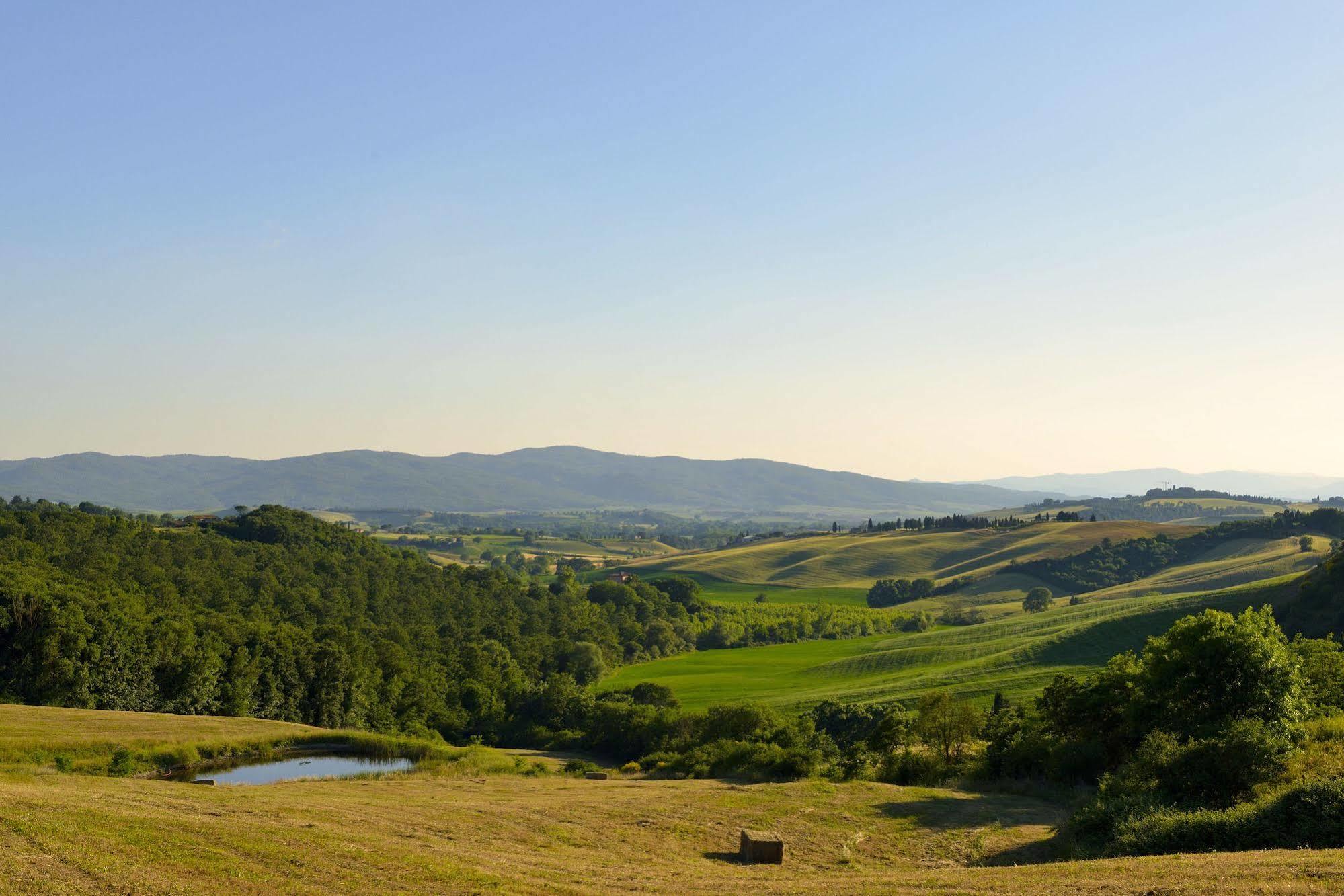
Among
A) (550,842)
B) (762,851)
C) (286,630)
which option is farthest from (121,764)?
(286,630)

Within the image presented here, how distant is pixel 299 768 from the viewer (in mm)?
70750

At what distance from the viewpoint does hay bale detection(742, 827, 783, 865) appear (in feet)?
117

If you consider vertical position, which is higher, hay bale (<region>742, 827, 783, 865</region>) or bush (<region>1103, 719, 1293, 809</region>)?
bush (<region>1103, 719, 1293, 809</region>)

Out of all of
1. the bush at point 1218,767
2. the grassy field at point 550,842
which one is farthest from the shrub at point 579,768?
the bush at point 1218,767

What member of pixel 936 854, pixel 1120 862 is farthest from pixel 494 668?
pixel 1120 862

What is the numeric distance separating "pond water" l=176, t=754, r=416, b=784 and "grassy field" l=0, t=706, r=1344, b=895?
1571cm

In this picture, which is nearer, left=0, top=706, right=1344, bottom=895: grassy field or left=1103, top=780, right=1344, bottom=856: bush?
left=0, top=706, right=1344, bottom=895: grassy field

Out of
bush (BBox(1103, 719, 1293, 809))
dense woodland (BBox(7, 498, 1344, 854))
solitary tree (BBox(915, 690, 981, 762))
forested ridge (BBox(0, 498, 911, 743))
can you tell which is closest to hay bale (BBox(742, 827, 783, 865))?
dense woodland (BBox(7, 498, 1344, 854))

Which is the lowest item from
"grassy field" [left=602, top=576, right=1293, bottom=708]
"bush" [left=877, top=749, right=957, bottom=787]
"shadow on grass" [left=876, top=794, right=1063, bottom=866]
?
"grassy field" [left=602, top=576, right=1293, bottom=708]

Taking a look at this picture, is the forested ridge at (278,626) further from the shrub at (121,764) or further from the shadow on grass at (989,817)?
the shadow on grass at (989,817)

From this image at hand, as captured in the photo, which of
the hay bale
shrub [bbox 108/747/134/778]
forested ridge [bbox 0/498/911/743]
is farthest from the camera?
forested ridge [bbox 0/498/911/743]

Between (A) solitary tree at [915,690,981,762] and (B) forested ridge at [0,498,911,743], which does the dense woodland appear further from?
(B) forested ridge at [0,498,911,743]

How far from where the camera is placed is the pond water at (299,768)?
63688mm

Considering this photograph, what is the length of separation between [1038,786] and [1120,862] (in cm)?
2597
